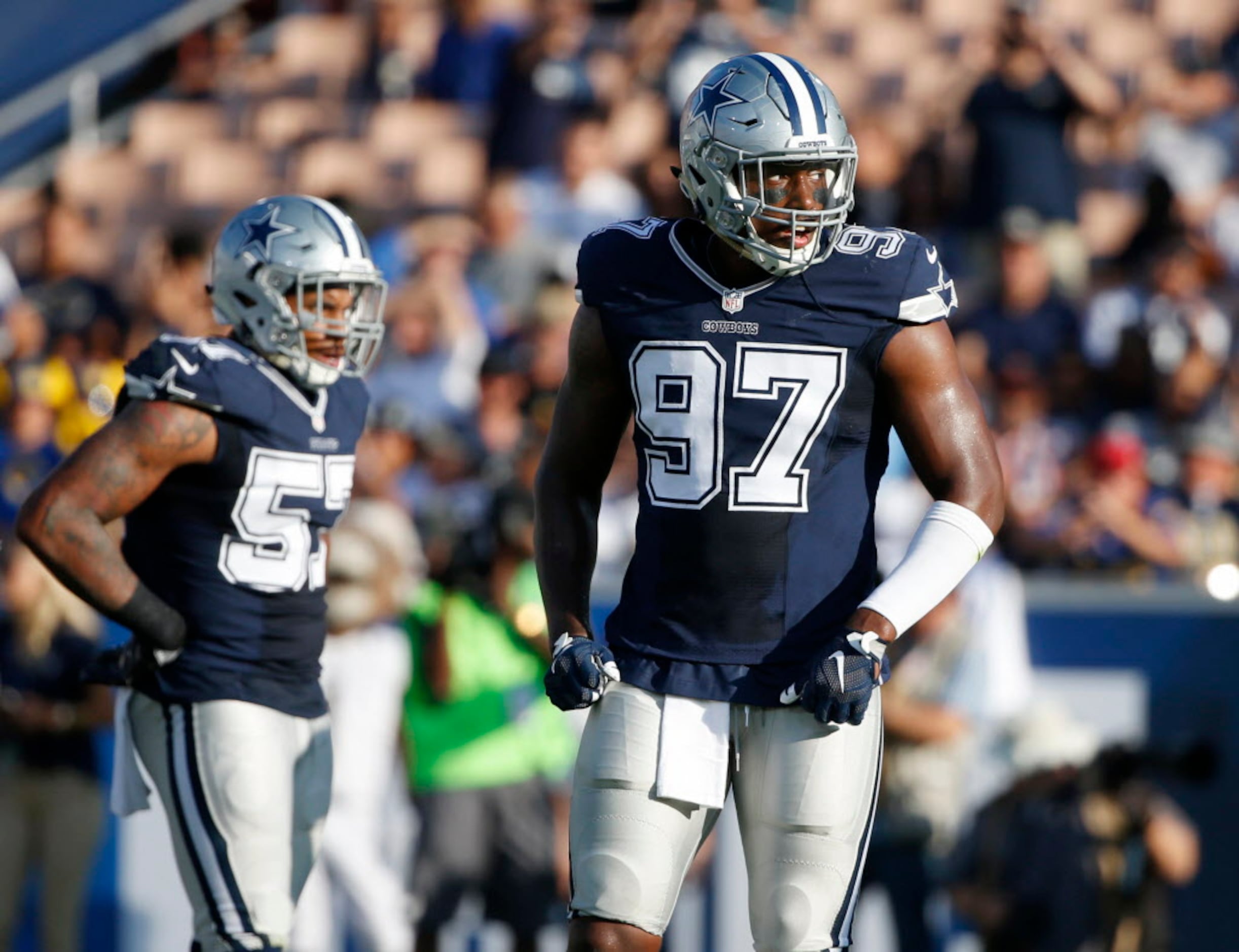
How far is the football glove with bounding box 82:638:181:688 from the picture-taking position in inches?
177

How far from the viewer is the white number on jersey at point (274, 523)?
4512 mm

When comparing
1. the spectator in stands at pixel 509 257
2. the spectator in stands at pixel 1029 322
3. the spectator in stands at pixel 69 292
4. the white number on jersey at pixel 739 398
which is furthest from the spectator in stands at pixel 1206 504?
the spectator in stands at pixel 69 292

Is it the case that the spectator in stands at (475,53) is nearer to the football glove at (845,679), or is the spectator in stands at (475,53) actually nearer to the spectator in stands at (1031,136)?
the spectator in stands at (1031,136)

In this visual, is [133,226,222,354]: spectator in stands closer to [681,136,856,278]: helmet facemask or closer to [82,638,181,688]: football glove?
[82,638,181,688]: football glove

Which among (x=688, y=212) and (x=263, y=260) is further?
(x=688, y=212)

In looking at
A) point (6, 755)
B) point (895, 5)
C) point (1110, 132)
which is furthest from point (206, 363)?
point (895, 5)

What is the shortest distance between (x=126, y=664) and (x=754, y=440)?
1.72 metres

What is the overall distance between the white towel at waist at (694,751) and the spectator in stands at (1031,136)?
6191 millimetres

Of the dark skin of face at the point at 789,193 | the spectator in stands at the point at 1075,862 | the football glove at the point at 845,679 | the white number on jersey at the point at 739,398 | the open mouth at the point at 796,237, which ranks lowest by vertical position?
the spectator in stands at the point at 1075,862

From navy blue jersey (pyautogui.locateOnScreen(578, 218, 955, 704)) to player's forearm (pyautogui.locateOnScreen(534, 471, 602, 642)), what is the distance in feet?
0.78

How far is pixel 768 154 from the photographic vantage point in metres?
3.59

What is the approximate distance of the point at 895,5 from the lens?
11727mm

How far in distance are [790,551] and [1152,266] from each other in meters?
5.97

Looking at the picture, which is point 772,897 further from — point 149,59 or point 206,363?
point 149,59
